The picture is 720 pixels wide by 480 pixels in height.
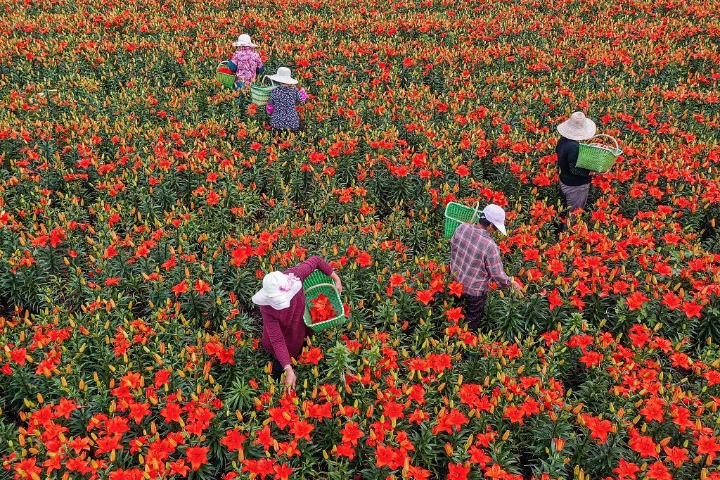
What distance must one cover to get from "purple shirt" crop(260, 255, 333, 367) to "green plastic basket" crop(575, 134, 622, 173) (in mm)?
3316

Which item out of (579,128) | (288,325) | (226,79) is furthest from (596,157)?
(226,79)

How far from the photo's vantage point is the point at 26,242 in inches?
193

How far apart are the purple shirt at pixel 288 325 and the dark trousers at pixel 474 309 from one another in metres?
1.30

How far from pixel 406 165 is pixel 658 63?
19.5 feet

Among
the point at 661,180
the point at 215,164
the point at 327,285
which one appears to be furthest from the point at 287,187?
the point at 661,180

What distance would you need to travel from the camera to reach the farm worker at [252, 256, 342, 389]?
3326 millimetres

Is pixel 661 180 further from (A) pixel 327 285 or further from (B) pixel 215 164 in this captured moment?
(B) pixel 215 164

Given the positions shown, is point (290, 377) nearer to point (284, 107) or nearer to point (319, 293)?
point (319, 293)

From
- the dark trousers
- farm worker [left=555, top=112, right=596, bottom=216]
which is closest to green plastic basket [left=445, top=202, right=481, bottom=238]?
the dark trousers

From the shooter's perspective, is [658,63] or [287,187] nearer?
[287,187]

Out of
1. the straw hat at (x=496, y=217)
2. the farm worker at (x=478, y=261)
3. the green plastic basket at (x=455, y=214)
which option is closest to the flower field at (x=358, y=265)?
the farm worker at (x=478, y=261)

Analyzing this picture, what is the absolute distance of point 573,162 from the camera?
18.3 ft

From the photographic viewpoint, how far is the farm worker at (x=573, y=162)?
Answer: 18.4 ft

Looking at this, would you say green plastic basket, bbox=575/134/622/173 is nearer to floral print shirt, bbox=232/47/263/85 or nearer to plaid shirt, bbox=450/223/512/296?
plaid shirt, bbox=450/223/512/296
